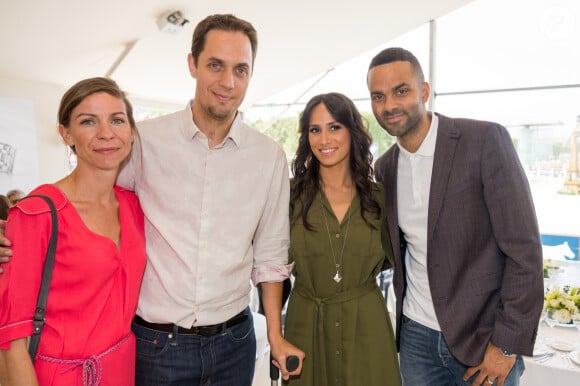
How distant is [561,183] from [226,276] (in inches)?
217

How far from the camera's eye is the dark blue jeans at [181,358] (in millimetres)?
1646

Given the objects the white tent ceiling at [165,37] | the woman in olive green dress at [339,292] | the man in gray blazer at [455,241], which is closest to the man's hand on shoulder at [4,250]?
the woman in olive green dress at [339,292]

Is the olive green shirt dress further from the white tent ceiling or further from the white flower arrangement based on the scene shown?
the white tent ceiling

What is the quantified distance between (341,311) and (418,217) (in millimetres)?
546

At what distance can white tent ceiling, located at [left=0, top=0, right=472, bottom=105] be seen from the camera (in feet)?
12.1

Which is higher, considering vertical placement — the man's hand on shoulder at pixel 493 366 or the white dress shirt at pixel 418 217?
the white dress shirt at pixel 418 217

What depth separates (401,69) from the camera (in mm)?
1931

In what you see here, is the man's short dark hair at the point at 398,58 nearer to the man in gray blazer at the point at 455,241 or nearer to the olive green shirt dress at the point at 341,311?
the man in gray blazer at the point at 455,241

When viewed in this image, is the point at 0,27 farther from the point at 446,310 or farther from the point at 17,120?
the point at 446,310

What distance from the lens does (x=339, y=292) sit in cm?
201

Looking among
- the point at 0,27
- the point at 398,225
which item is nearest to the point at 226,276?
the point at 398,225

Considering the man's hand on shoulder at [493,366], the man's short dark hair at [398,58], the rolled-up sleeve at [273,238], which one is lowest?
the man's hand on shoulder at [493,366]

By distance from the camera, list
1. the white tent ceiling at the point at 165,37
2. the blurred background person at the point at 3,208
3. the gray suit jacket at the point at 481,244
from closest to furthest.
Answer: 1. the gray suit jacket at the point at 481,244
2. the blurred background person at the point at 3,208
3. the white tent ceiling at the point at 165,37

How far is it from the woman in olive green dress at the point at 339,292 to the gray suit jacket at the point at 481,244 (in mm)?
308
